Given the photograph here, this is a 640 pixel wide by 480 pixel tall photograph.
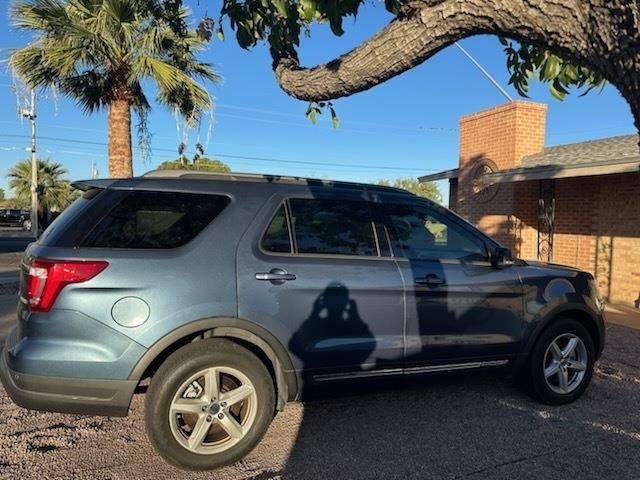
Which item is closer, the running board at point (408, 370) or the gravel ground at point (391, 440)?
the gravel ground at point (391, 440)

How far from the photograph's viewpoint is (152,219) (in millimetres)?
3551

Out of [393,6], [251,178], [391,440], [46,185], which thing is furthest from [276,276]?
[46,185]

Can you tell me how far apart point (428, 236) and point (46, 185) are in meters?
46.9

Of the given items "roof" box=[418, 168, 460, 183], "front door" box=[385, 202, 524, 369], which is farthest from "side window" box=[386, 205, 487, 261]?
"roof" box=[418, 168, 460, 183]

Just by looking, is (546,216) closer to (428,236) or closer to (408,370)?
(428,236)

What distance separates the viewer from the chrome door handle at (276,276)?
3611mm

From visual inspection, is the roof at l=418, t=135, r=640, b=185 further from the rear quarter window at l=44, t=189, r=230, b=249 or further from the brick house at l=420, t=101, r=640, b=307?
the rear quarter window at l=44, t=189, r=230, b=249

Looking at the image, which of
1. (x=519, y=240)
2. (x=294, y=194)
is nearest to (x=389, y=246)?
(x=294, y=194)

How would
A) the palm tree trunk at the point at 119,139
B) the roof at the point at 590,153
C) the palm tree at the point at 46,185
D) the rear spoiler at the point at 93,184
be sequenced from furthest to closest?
the palm tree at the point at 46,185 → the palm tree trunk at the point at 119,139 → the roof at the point at 590,153 → the rear spoiler at the point at 93,184

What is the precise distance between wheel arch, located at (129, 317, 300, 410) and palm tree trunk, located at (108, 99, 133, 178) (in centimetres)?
771

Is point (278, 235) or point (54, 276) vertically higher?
point (278, 235)

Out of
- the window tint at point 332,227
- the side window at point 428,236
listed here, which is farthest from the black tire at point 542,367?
the window tint at point 332,227

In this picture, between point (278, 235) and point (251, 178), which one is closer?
point (278, 235)

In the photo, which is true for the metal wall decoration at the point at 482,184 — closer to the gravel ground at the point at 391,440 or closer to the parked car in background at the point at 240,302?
the gravel ground at the point at 391,440
